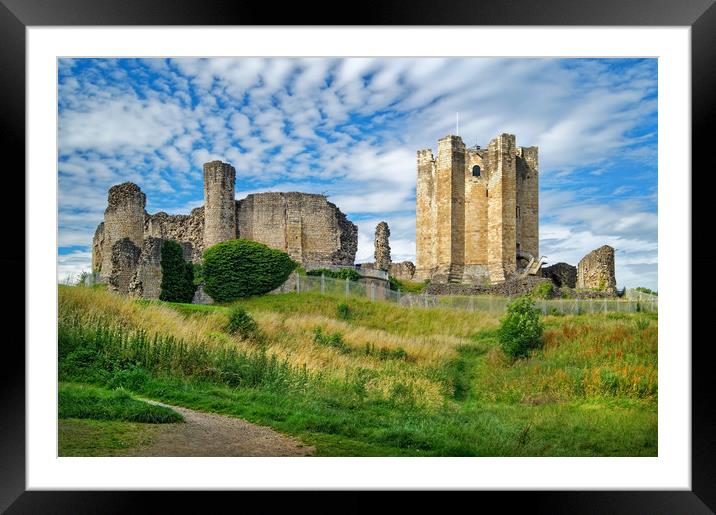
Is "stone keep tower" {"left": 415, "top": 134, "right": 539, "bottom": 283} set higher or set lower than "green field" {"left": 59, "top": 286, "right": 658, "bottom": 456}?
higher

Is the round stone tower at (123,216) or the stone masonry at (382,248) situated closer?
the round stone tower at (123,216)

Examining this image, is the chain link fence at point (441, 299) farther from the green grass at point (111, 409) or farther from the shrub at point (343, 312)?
the green grass at point (111, 409)

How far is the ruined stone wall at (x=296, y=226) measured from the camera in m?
29.5

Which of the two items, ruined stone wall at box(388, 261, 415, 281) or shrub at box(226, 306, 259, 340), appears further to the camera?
ruined stone wall at box(388, 261, 415, 281)

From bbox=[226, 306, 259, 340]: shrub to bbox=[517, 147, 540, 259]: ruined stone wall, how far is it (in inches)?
804

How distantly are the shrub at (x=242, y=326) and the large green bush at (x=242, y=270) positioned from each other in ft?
27.0

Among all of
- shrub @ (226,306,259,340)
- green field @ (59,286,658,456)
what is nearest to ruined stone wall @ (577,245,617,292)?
green field @ (59,286,658,456)

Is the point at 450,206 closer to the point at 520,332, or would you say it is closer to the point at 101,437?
the point at 520,332

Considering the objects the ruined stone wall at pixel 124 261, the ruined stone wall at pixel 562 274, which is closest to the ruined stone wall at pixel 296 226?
the ruined stone wall at pixel 562 274

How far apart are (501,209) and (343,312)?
14.1m

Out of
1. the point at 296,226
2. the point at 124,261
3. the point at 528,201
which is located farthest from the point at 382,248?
the point at 124,261

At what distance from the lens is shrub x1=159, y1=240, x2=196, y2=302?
57.7 ft

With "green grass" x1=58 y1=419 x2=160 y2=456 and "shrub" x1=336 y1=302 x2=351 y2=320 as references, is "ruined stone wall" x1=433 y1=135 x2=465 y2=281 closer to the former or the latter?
"shrub" x1=336 y1=302 x2=351 y2=320
